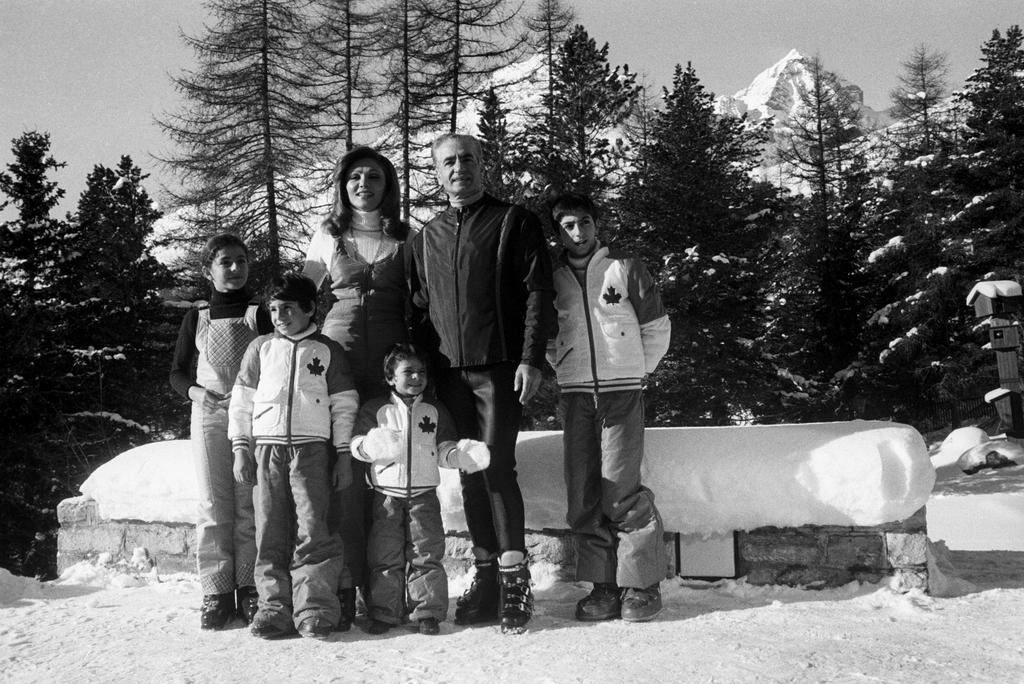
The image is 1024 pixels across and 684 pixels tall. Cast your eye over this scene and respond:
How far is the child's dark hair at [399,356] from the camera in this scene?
→ 3346mm

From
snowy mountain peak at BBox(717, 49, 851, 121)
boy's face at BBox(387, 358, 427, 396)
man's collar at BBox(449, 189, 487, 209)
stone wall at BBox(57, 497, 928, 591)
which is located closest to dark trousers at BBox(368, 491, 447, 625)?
boy's face at BBox(387, 358, 427, 396)

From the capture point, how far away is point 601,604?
3.31m

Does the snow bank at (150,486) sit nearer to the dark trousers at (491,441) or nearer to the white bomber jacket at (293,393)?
the white bomber jacket at (293,393)

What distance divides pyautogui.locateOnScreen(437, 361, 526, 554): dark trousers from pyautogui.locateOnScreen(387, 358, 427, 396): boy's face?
11cm

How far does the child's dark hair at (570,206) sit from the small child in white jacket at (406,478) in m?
0.92

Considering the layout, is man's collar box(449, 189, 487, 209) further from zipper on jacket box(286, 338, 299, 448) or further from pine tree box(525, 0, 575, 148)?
pine tree box(525, 0, 575, 148)

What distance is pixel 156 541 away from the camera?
4.62 meters

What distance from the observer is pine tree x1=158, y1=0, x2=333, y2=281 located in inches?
641

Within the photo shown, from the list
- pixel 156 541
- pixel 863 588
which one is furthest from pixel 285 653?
pixel 863 588

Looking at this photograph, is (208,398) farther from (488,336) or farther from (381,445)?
(488,336)

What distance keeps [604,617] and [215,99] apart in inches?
631

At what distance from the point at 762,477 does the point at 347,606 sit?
1982 millimetres

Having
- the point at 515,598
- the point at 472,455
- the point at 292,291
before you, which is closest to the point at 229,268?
the point at 292,291

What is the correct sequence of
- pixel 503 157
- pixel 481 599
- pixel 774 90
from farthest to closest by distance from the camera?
pixel 774 90, pixel 503 157, pixel 481 599
